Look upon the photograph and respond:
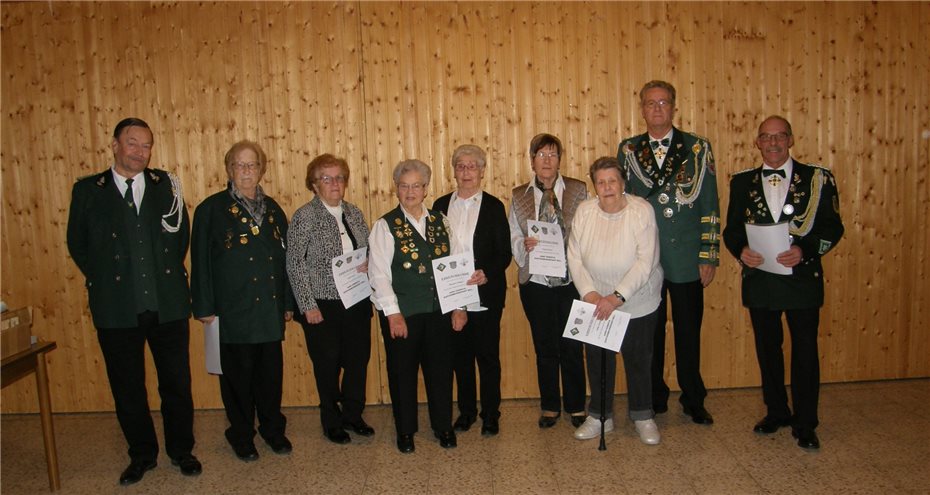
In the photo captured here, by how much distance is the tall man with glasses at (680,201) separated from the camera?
12.9 feet

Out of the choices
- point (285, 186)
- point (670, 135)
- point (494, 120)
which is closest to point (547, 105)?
point (494, 120)

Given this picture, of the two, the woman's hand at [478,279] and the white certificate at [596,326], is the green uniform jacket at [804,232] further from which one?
the woman's hand at [478,279]

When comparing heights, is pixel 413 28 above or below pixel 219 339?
above

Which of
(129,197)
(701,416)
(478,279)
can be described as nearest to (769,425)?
(701,416)

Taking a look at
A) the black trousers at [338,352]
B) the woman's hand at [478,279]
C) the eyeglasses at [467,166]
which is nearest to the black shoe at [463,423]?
the black trousers at [338,352]

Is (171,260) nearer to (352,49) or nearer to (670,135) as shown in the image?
(352,49)

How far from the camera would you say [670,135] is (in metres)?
4.00

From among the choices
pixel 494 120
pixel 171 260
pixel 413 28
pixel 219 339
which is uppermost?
pixel 413 28

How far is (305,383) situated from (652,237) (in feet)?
8.57

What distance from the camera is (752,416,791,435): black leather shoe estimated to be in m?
3.86

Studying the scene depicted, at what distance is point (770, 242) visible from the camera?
3658mm

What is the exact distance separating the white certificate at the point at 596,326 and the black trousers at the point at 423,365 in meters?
0.69

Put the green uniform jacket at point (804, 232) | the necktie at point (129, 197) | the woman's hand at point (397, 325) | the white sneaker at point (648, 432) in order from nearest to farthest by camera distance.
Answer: the necktie at point (129, 197), the woman's hand at point (397, 325), the green uniform jacket at point (804, 232), the white sneaker at point (648, 432)

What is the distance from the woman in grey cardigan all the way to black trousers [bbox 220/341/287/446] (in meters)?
0.24
